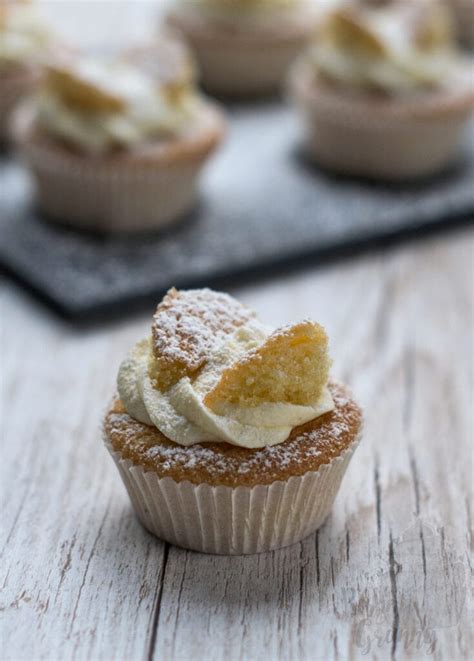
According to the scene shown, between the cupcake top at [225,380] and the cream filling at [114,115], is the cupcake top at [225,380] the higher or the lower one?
the higher one

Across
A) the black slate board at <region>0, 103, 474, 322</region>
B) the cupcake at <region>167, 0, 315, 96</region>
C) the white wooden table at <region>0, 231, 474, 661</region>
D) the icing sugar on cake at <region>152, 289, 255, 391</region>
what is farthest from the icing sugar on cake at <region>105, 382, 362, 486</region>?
the cupcake at <region>167, 0, 315, 96</region>

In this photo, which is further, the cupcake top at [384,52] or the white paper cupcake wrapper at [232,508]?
the cupcake top at [384,52]

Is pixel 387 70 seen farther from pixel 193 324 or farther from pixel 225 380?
pixel 225 380

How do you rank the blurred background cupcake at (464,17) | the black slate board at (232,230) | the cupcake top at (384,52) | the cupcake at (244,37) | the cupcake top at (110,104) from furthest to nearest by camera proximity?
1. the blurred background cupcake at (464,17)
2. the cupcake at (244,37)
3. the cupcake top at (384,52)
4. the cupcake top at (110,104)
5. the black slate board at (232,230)

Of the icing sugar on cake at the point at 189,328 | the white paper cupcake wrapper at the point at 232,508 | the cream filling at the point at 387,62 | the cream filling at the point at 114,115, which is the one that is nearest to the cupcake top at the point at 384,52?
the cream filling at the point at 387,62

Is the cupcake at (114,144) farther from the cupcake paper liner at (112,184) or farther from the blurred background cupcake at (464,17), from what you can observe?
the blurred background cupcake at (464,17)

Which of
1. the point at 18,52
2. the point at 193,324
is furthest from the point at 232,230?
the point at 193,324

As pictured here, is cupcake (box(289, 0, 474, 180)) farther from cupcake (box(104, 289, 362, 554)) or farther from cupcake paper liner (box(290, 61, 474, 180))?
cupcake (box(104, 289, 362, 554))

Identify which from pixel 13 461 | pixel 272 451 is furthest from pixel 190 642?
pixel 13 461

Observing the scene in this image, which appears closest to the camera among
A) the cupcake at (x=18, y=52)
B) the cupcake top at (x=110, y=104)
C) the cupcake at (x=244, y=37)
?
the cupcake top at (x=110, y=104)
